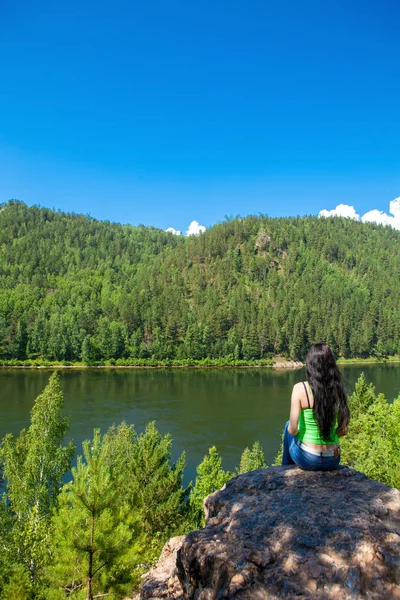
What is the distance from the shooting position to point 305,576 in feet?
11.9

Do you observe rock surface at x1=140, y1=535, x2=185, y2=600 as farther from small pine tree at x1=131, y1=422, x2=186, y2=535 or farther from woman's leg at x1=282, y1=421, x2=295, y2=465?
small pine tree at x1=131, y1=422, x2=186, y2=535

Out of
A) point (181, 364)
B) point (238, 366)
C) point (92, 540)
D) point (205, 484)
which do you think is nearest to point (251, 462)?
point (205, 484)

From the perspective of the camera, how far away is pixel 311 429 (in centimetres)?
514

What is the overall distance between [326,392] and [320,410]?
25cm

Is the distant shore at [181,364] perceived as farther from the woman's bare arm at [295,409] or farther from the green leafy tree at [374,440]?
the woman's bare arm at [295,409]

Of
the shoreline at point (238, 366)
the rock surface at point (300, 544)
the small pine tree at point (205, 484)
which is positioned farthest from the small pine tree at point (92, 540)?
the shoreline at point (238, 366)

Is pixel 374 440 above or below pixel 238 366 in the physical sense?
above

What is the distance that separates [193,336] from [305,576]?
112221 mm

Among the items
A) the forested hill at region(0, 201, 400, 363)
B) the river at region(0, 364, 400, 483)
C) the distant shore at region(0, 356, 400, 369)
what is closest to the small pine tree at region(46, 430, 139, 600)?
the river at region(0, 364, 400, 483)

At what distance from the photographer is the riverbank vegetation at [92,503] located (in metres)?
11.3

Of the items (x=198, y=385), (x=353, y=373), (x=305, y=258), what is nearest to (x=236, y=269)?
(x=305, y=258)

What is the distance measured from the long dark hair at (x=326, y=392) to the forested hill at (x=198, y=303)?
3974 inches

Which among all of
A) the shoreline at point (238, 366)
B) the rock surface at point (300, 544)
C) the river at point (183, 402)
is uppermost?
the rock surface at point (300, 544)

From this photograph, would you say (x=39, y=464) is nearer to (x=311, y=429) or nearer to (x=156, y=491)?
Answer: (x=156, y=491)
